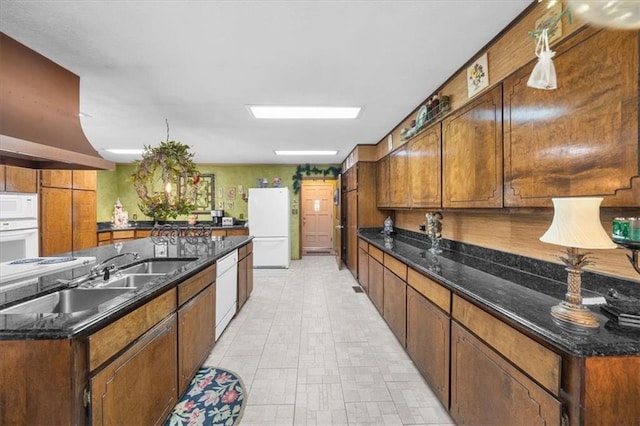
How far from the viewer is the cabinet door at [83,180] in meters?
4.50

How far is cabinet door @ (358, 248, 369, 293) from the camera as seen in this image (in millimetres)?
3968

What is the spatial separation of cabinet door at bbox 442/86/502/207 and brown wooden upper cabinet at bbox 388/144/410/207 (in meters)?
0.91

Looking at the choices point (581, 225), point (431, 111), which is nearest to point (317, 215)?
point (431, 111)

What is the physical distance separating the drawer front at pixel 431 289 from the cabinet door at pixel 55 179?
5367mm

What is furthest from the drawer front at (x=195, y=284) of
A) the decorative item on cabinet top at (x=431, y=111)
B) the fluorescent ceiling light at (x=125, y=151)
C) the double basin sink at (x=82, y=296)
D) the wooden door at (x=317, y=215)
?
the wooden door at (x=317, y=215)

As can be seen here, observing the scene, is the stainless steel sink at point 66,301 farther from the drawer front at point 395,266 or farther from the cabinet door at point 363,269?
the cabinet door at point 363,269

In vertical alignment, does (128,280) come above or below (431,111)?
below

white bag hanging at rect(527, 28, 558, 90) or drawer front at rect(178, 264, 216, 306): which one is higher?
white bag hanging at rect(527, 28, 558, 90)

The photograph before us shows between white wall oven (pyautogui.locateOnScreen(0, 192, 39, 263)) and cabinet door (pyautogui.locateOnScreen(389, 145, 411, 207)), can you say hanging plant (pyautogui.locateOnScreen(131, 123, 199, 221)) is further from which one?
cabinet door (pyautogui.locateOnScreen(389, 145, 411, 207))

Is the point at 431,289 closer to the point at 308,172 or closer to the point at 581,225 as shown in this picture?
the point at 581,225

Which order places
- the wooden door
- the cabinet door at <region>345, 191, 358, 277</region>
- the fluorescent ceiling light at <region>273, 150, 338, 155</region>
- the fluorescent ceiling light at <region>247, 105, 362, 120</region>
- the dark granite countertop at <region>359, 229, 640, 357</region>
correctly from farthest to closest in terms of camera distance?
the wooden door, the fluorescent ceiling light at <region>273, 150, 338, 155</region>, the cabinet door at <region>345, 191, 358, 277</region>, the fluorescent ceiling light at <region>247, 105, 362, 120</region>, the dark granite countertop at <region>359, 229, 640, 357</region>

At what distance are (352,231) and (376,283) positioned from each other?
6.14 ft

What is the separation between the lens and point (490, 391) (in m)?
1.24

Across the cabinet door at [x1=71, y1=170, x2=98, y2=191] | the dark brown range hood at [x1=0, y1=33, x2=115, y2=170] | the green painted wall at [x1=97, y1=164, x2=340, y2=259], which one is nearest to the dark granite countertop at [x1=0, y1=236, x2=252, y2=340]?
the dark brown range hood at [x1=0, y1=33, x2=115, y2=170]
